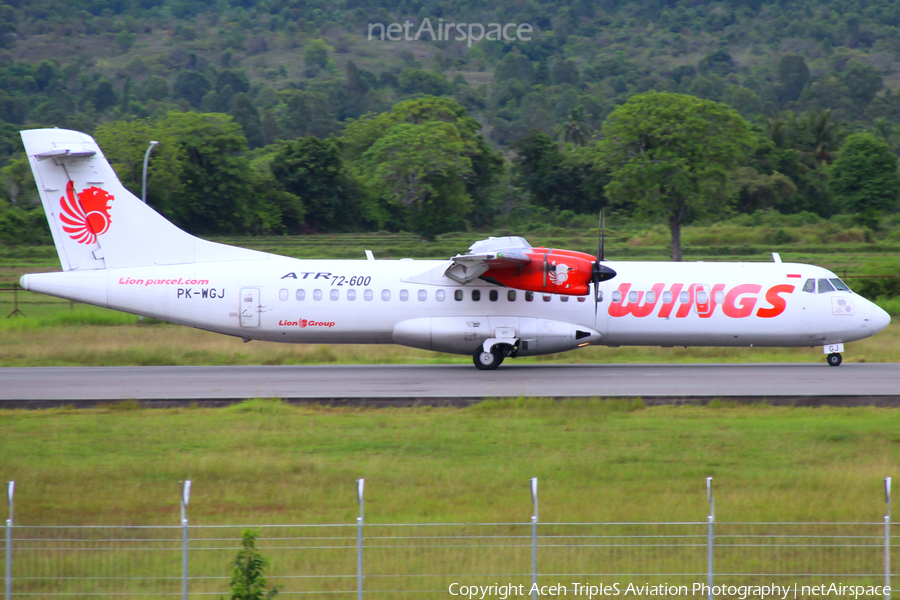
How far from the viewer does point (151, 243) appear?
2288cm

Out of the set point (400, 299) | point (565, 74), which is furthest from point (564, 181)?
point (565, 74)

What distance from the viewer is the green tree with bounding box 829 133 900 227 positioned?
68.4m

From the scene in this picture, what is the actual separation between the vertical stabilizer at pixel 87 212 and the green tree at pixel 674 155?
32.0 m

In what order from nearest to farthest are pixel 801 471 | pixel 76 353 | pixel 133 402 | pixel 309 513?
pixel 309 513 < pixel 801 471 < pixel 133 402 < pixel 76 353

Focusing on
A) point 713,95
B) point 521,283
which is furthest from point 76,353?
point 713,95

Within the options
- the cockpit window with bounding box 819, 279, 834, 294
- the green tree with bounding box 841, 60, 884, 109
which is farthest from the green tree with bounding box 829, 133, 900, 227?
the green tree with bounding box 841, 60, 884, 109

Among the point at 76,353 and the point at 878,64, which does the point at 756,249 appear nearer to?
the point at 76,353

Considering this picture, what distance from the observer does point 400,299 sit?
22.5 meters

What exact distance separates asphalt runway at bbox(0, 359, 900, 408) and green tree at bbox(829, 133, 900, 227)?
163 ft

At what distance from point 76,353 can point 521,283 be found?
43.3ft

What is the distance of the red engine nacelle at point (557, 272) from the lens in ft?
70.0

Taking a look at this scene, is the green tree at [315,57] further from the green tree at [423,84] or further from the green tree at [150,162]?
the green tree at [150,162]

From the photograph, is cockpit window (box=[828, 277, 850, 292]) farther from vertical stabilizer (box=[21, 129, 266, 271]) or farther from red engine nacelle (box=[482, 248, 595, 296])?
vertical stabilizer (box=[21, 129, 266, 271])

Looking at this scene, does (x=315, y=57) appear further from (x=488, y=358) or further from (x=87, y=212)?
(x=488, y=358)
